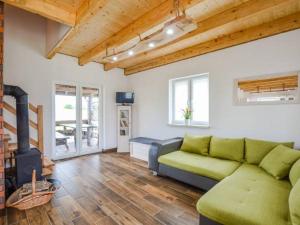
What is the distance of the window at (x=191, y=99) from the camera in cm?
367

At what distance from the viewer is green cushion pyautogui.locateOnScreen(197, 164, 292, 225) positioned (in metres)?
1.34

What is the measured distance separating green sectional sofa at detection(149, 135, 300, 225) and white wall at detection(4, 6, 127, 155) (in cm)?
281

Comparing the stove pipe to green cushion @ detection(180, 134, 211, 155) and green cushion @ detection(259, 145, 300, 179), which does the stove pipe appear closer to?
green cushion @ detection(180, 134, 211, 155)

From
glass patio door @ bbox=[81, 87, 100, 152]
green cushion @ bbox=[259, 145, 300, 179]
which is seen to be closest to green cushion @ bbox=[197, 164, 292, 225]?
green cushion @ bbox=[259, 145, 300, 179]

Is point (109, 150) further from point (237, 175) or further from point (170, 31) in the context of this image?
point (170, 31)

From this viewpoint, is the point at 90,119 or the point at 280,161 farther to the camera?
the point at 90,119

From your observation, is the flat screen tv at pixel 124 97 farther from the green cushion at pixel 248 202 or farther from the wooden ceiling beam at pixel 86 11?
the green cushion at pixel 248 202

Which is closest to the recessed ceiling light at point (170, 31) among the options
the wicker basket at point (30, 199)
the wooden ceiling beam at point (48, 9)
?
the wooden ceiling beam at point (48, 9)

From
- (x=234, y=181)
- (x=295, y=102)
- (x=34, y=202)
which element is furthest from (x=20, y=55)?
(x=295, y=102)

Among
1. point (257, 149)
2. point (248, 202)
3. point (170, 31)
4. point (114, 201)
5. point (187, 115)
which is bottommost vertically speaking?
point (114, 201)

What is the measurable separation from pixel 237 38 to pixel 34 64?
14.0ft

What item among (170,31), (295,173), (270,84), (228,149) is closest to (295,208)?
(295,173)

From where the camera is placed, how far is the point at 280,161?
209 centimetres

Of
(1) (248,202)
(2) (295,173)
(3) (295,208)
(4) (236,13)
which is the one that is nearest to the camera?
(3) (295,208)
